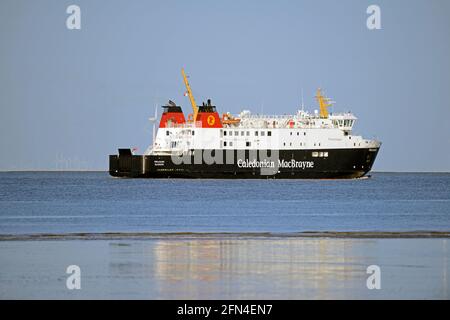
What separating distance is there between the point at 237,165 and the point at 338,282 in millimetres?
61126

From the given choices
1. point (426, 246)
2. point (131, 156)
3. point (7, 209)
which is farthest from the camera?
point (131, 156)

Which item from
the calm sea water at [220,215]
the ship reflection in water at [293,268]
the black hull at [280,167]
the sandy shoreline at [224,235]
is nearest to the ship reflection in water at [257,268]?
the ship reflection in water at [293,268]

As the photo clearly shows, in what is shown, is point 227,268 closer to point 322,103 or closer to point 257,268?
point 257,268

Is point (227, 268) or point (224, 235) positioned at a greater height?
point (227, 268)

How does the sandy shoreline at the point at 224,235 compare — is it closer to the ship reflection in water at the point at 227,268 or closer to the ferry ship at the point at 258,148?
the ship reflection in water at the point at 227,268

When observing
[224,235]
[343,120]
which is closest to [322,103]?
[343,120]

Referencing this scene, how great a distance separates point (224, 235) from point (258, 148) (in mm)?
50514

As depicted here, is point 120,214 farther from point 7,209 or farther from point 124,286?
point 124,286

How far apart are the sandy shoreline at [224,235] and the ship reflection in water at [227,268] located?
0.90 m

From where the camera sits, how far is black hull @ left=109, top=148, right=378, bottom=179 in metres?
76.8

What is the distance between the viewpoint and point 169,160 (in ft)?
262

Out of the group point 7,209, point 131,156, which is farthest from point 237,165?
point 7,209

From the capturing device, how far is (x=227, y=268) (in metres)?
19.4

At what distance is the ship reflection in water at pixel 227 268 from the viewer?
1655 cm
